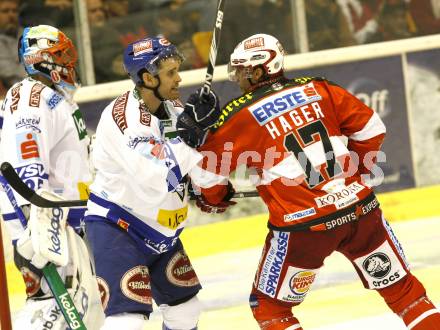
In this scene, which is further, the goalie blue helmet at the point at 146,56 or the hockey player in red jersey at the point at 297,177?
the goalie blue helmet at the point at 146,56

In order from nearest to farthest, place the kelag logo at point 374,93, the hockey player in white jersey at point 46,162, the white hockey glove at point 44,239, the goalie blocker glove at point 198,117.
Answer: the goalie blocker glove at point 198,117 < the white hockey glove at point 44,239 < the hockey player in white jersey at point 46,162 < the kelag logo at point 374,93

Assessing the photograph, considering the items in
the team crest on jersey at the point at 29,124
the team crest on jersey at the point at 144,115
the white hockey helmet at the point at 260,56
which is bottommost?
the team crest on jersey at the point at 29,124

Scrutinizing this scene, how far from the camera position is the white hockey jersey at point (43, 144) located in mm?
4723

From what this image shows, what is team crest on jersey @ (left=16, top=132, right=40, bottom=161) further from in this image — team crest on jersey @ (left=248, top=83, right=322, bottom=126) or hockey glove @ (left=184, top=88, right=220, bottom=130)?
team crest on jersey @ (left=248, top=83, right=322, bottom=126)

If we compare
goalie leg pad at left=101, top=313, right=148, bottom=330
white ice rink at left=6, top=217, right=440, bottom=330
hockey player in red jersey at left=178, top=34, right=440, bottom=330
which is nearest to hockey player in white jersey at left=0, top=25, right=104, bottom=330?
goalie leg pad at left=101, top=313, right=148, bottom=330

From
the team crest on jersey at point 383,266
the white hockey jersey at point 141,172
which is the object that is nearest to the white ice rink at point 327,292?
the team crest on jersey at point 383,266

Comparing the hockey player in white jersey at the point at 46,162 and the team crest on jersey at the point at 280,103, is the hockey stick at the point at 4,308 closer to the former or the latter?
the hockey player in white jersey at the point at 46,162

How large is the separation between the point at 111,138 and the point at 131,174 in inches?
6.9

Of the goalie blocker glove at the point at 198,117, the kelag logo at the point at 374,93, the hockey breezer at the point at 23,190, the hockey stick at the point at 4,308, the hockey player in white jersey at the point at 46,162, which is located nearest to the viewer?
the goalie blocker glove at the point at 198,117

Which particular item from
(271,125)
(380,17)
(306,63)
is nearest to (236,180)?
(306,63)

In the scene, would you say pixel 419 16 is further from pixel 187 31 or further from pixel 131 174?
pixel 131 174

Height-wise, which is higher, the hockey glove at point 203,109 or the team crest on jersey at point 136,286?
the hockey glove at point 203,109

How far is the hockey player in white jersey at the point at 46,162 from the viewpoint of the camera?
4707 millimetres

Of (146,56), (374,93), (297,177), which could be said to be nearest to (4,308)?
(146,56)
